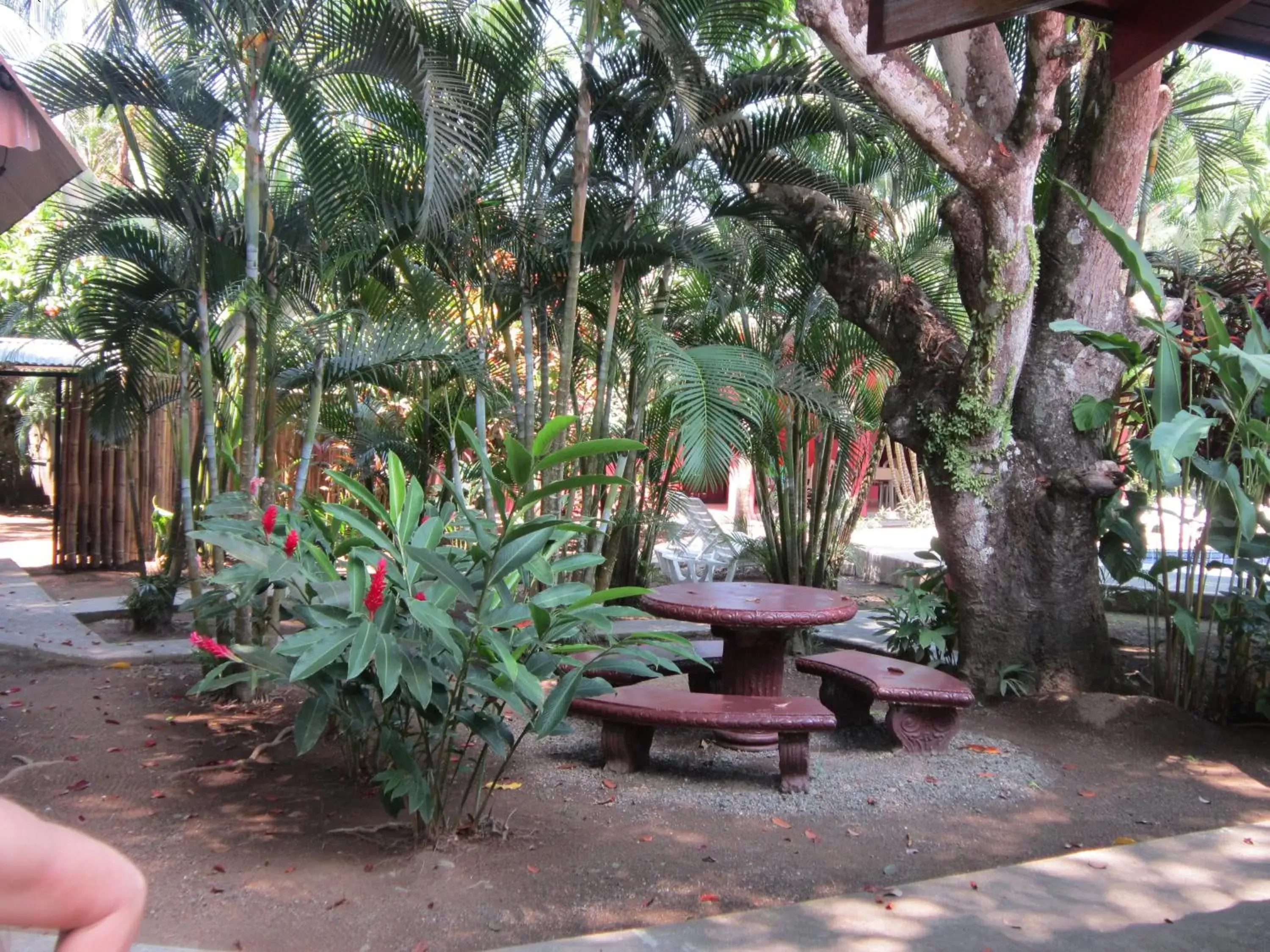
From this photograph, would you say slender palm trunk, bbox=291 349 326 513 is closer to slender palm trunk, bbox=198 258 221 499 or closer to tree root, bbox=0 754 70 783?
slender palm trunk, bbox=198 258 221 499

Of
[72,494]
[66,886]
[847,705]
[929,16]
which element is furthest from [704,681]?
[72,494]

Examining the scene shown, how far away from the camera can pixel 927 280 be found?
8.55 m

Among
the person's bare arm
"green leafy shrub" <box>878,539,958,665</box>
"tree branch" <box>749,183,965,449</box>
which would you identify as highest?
"tree branch" <box>749,183,965,449</box>

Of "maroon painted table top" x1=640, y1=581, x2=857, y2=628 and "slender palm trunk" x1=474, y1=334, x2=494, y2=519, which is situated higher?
"slender palm trunk" x1=474, y1=334, x2=494, y2=519

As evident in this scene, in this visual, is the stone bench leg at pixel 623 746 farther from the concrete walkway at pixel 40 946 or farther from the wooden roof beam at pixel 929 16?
the wooden roof beam at pixel 929 16

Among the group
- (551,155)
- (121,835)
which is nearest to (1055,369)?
(551,155)

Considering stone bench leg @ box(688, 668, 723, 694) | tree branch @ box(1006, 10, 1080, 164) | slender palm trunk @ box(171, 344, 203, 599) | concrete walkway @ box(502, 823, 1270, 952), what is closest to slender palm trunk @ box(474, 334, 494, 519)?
stone bench leg @ box(688, 668, 723, 694)

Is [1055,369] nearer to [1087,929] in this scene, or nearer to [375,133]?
[1087,929]

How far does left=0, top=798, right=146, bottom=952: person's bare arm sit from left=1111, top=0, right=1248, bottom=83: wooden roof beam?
3.57 metres

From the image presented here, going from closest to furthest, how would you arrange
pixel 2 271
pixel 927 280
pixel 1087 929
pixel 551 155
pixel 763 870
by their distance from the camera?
pixel 1087 929 < pixel 763 870 < pixel 551 155 < pixel 927 280 < pixel 2 271

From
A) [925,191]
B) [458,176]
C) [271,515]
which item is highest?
[925,191]

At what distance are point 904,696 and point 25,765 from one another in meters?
3.81

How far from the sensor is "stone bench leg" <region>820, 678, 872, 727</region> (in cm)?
560

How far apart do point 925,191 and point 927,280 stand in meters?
1.14
